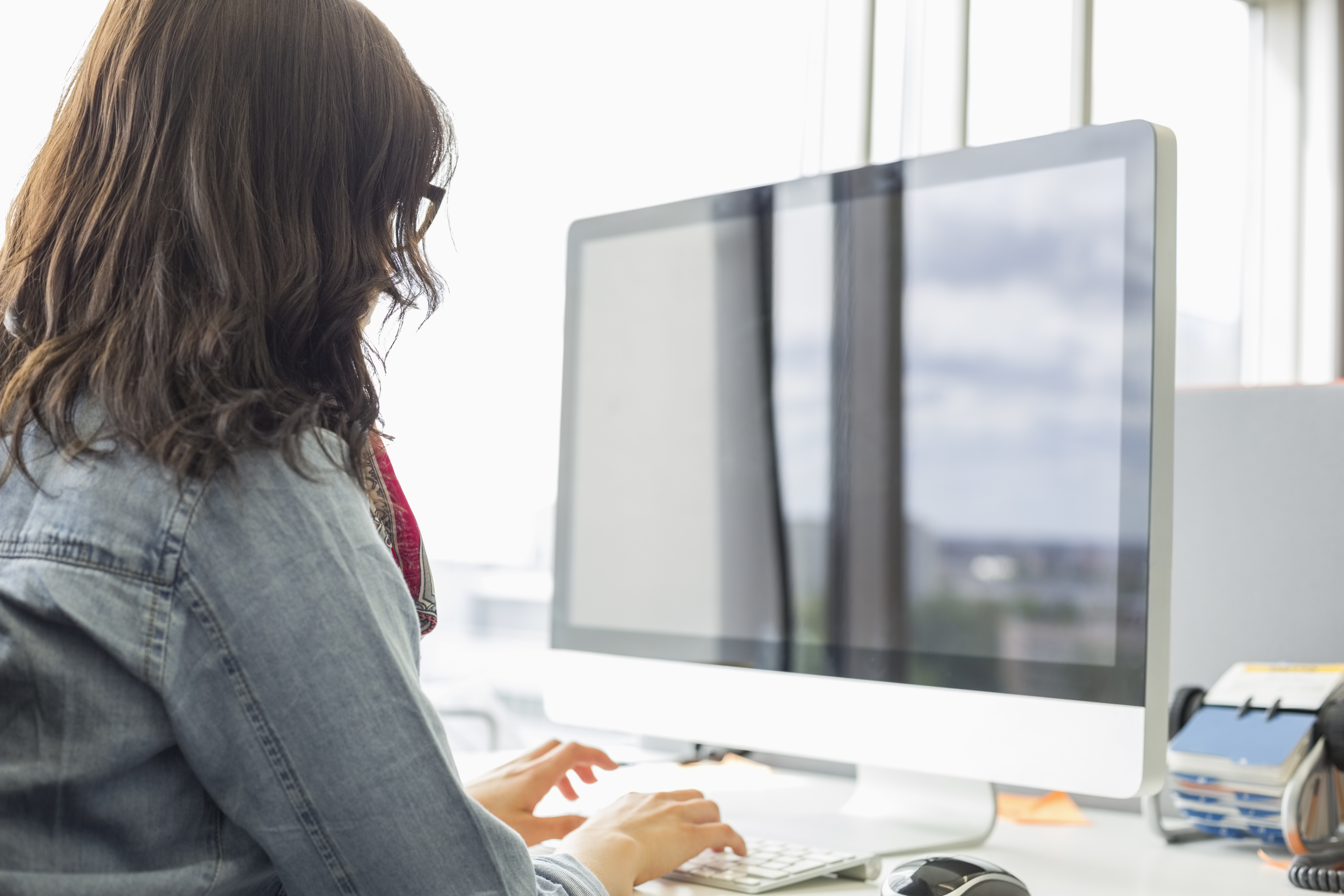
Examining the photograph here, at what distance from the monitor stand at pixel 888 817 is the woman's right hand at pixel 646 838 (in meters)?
0.15

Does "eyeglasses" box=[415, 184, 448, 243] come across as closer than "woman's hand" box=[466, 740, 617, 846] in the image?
Yes

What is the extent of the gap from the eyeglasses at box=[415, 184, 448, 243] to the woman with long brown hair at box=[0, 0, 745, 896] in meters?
0.03

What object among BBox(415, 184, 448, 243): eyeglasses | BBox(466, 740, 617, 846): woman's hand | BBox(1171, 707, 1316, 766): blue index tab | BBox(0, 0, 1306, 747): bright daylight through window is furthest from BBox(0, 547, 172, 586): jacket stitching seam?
BBox(1171, 707, 1316, 766): blue index tab

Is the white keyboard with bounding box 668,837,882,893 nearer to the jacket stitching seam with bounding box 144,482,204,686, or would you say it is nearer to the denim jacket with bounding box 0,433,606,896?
the denim jacket with bounding box 0,433,606,896

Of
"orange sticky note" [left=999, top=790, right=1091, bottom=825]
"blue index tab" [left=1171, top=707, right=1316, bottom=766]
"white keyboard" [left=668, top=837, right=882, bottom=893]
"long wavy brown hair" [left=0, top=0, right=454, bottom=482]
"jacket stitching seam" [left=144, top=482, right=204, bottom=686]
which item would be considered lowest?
"orange sticky note" [left=999, top=790, right=1091, bottom=825]

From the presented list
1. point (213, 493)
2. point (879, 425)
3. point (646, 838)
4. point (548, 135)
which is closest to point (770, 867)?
point (646, 838)

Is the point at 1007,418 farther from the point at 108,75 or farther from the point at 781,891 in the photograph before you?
the point at 108,75

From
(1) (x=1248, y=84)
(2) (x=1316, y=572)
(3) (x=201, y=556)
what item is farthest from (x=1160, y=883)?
(1) (x=1248, y=84)

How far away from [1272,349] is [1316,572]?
1.96 m

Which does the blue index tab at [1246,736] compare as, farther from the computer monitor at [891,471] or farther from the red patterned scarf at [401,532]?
the red patterned scarf at [401,532]

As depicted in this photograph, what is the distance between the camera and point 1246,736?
1.02 meters

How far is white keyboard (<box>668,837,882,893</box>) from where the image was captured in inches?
32.8

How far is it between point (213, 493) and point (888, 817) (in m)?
0.77

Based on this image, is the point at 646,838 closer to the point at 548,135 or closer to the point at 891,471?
the point at 891,471
